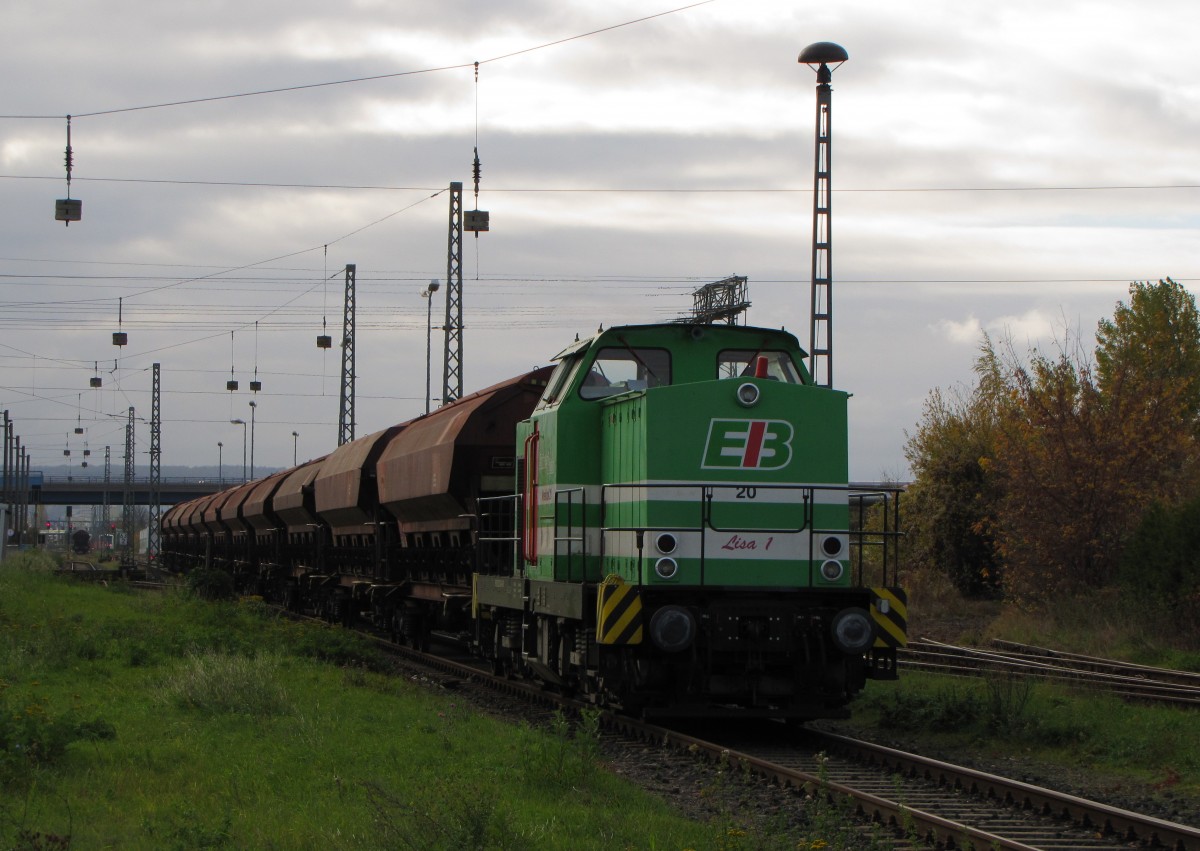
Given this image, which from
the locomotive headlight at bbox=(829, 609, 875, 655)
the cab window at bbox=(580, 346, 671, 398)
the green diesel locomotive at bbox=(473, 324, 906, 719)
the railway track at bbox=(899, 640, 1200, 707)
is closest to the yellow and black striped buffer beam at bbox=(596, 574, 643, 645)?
the green diesel locomotive at bbox=(473, 324, 906, 719)

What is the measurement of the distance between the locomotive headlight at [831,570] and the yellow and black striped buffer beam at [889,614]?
0.34m

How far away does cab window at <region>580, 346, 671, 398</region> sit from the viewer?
12.1 metres

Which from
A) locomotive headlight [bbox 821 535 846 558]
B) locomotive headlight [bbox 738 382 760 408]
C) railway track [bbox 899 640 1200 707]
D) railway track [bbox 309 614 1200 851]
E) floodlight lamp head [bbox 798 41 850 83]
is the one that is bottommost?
railway track [bbox 899 640 1200 707]

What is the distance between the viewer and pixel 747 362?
12133mm

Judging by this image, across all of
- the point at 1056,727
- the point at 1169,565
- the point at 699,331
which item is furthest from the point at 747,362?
the point at 1169,565

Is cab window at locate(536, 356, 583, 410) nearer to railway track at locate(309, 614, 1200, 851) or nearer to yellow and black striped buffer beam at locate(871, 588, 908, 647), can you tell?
railway track at locate(309, 614, 1200, 851)

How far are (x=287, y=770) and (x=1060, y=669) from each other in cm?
1022

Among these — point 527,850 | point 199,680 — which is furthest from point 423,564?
point 527,850

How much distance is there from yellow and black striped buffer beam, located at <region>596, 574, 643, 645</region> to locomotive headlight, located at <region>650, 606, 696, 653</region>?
7.9 inches

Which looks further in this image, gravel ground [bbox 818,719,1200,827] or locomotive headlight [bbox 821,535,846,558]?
locomotive headlight [bbox 821,535,846,558]

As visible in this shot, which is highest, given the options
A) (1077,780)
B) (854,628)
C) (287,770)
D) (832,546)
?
(832,546)

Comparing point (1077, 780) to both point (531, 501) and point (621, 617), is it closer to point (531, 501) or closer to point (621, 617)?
point (621, 617)

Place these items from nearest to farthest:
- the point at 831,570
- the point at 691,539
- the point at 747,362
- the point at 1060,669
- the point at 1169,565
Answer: the point at 691,539
the point at 831,570
the point at 747,362
the point at 1060,669
the point at 1169,565

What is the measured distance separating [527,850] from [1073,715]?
23.8ft
